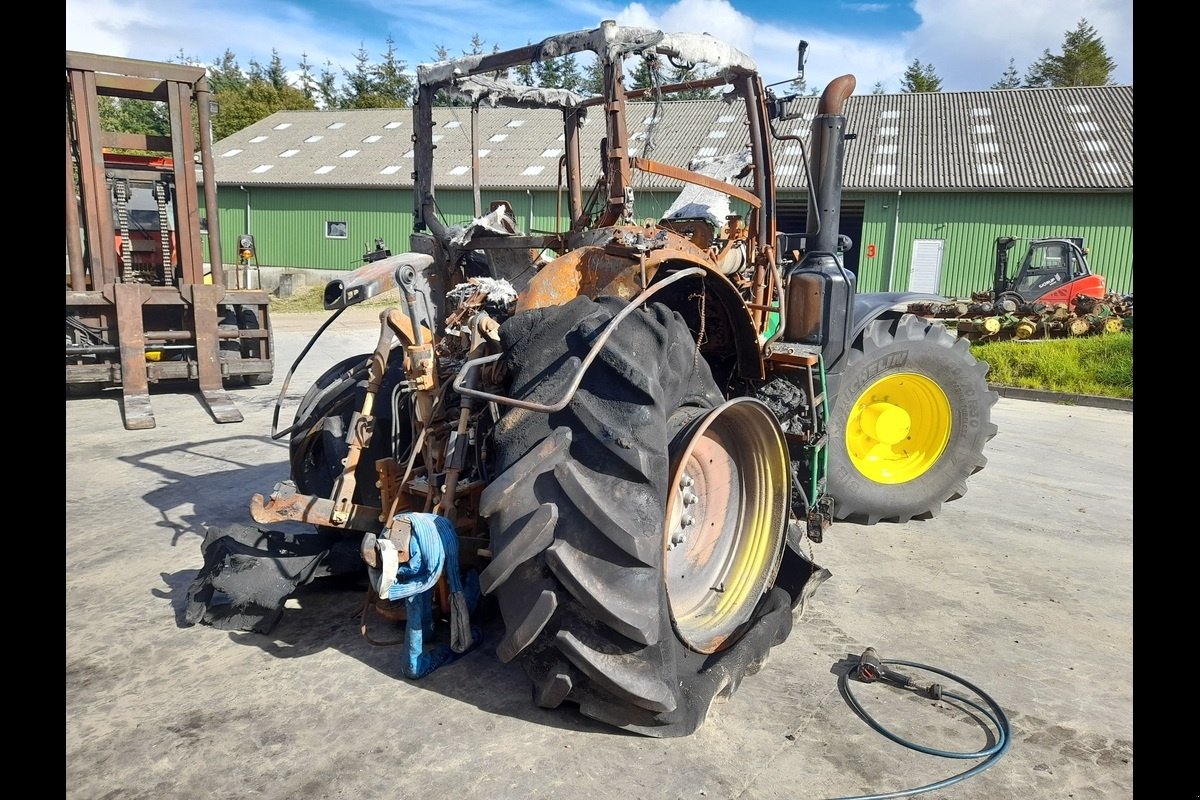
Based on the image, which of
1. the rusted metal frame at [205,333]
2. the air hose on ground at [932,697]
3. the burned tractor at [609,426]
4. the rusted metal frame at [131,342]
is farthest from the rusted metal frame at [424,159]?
the rusted metal frame at [205,333]

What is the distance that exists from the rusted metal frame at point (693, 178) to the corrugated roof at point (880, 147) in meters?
13.6

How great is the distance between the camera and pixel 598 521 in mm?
2391

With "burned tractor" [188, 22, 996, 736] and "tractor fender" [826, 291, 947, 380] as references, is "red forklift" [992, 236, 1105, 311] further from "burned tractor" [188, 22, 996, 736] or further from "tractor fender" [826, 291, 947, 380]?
"burned tractor" [188, 22, 996, 736]

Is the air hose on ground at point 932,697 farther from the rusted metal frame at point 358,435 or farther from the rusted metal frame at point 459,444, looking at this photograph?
the rusted metal frame at point 358,435

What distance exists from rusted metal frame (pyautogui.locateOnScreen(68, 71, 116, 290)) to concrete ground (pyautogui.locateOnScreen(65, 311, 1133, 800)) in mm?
4975

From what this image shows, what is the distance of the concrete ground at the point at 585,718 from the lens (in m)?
2.46

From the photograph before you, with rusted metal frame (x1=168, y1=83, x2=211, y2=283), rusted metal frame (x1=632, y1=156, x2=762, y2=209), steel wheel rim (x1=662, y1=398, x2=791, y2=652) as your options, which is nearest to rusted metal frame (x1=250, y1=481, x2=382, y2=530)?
steel wheel rim (x1=662, y1=398, x2=791, y2=652)

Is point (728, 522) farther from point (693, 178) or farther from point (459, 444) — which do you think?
point (693, 178)

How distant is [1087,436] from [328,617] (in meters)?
7.25

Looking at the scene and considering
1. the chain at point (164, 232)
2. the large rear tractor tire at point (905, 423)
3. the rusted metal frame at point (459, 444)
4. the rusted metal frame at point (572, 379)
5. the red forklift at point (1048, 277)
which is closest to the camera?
the rusted metal frame at point (572, 379)

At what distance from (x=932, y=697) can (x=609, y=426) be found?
1.63 metres

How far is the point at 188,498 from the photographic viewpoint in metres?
5.11

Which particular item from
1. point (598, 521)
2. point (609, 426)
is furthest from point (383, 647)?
point (609, 426)
